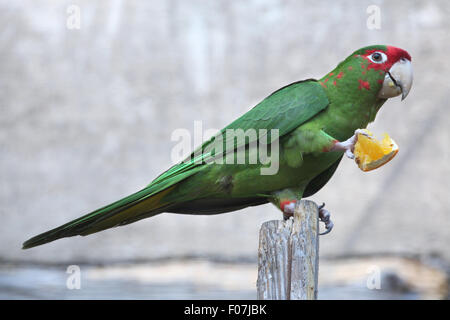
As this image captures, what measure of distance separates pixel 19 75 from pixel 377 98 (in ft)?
10.9

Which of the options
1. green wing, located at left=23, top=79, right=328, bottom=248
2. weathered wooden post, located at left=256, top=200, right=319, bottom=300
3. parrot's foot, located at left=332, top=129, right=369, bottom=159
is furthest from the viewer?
green wing, located at left=23, top=79, right=328, bottom=248

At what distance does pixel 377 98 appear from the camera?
3.03 meters

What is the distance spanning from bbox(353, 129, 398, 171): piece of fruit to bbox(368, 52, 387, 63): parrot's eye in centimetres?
51

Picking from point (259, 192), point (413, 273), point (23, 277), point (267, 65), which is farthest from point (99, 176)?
point (413, 273)

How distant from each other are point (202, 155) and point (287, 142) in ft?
1.43

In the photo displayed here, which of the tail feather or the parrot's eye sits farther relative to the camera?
the parrot's eye

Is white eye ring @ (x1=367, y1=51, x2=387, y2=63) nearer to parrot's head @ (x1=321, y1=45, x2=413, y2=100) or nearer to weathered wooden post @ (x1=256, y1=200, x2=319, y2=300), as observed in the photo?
parrot's head @ (x1=321, y1=45, x2=413, y2=100)

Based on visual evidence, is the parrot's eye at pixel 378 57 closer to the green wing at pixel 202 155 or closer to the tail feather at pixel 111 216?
the green wing at pixel 202 155

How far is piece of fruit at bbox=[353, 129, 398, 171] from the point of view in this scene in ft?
8.50

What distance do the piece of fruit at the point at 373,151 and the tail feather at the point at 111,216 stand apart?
3.12 ft
